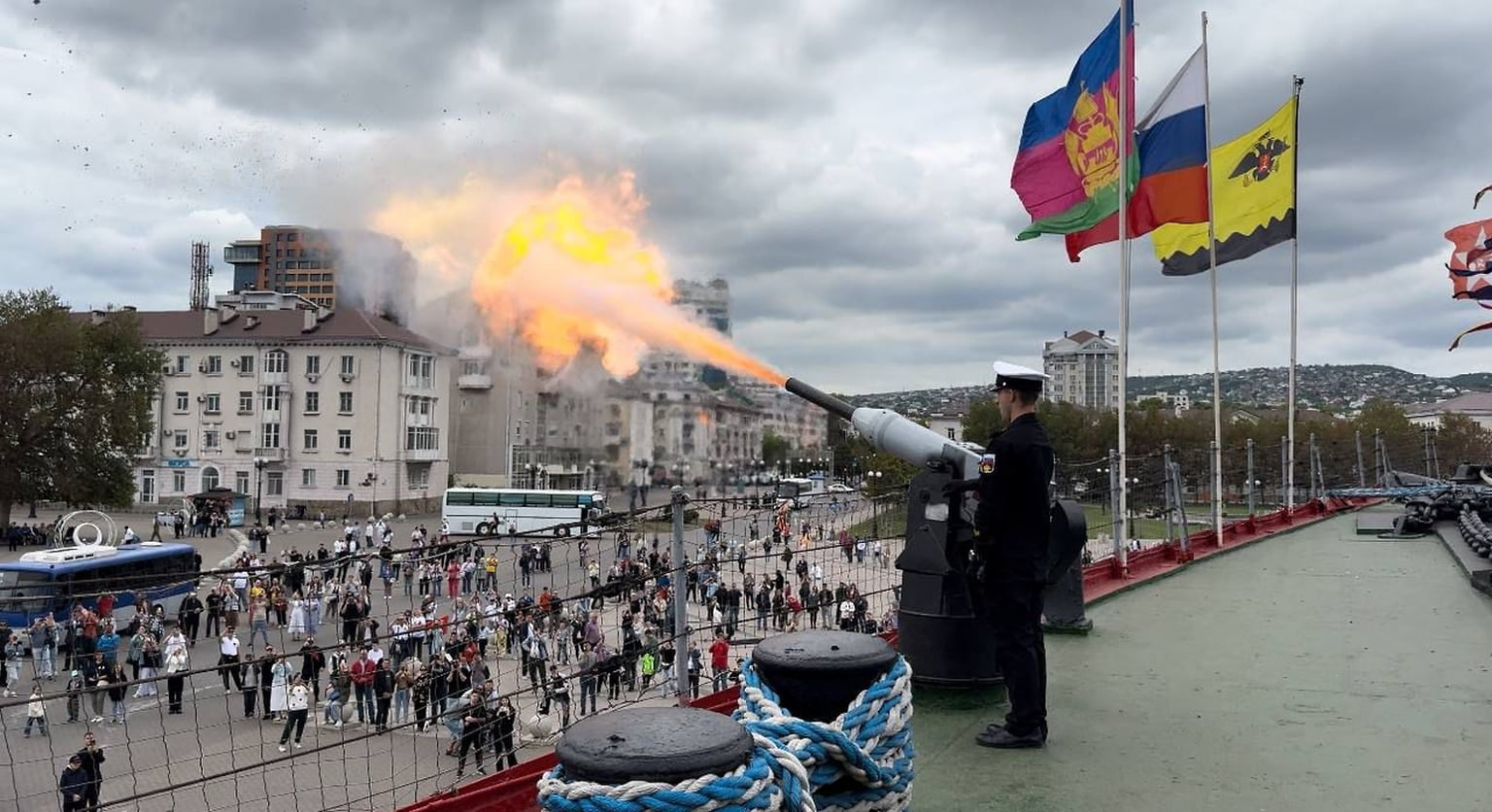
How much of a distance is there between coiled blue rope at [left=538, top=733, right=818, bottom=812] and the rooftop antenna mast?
420 ft

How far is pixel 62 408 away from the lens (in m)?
43.4

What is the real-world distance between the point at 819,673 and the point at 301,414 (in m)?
61.2

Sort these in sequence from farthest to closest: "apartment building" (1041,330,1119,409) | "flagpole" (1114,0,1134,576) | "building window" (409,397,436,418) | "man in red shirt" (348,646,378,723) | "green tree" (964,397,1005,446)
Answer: "apartment building" (1041,330,1119,409), "green tree" (964,397,1005,446), "building window" (409,397,436,418), "flagpole" (1114,0,1134,576), "man in red shirt" (348,646,378,723)

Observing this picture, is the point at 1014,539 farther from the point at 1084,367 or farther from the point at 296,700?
the point at 1084,367

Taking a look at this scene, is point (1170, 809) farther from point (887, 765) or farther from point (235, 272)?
point (235, 272)

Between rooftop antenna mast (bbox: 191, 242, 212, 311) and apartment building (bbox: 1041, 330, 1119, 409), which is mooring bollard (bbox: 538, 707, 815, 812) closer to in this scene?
rooftop antenna mast (bbox: 191, 242, 212, 311)

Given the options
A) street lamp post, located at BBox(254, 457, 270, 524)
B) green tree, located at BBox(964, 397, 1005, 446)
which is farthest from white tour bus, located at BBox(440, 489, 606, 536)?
green tree, located at BBox(964, 397, 1005, 446)

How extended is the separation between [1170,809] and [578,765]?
2310mm

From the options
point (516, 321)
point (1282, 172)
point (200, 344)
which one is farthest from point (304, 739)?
point (200, 344)

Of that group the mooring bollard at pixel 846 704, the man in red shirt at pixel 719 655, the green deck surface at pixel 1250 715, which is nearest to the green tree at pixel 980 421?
the man in red shirt at pixel 719 655

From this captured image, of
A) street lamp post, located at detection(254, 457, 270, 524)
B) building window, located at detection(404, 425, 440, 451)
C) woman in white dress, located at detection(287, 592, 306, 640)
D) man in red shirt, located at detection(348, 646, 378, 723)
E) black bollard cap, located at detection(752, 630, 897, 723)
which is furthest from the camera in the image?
building window, located at detection(404, 425, 440, 451)

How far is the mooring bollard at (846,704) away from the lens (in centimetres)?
268

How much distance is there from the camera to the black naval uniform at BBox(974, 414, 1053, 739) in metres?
4.23

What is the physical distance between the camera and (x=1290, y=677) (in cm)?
514
